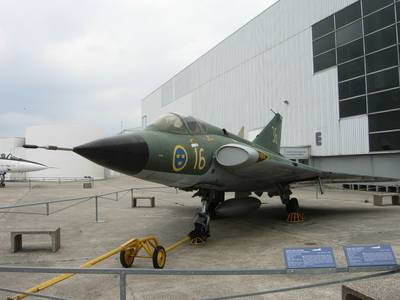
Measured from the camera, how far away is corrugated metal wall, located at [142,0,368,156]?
72.7 feet

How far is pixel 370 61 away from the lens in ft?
65.5

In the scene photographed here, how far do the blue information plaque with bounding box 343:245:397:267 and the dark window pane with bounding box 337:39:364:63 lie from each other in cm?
2004

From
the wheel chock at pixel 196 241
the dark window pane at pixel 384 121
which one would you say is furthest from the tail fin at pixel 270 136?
the dark window pane at pixel 384 121

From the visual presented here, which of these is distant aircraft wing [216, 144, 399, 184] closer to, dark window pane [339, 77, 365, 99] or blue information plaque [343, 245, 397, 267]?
blue information plaque [343, 245, 397, 267]

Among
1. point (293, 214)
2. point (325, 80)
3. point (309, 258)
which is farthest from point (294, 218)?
point (325, 80)

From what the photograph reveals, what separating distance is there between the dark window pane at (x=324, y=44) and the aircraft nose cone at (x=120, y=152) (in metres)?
20.2

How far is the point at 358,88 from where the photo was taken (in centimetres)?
2044

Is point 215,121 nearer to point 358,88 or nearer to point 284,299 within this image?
point 358,88

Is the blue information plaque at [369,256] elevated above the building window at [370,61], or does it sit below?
below

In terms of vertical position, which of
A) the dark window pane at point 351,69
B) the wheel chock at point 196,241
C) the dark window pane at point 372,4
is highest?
the dark window pane at point 372,4

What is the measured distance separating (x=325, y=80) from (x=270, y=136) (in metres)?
12.2

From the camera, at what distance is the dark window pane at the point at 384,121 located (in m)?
18.5

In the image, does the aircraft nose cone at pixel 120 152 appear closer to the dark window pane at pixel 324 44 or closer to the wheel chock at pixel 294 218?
the wheel chock at pixel 294 218

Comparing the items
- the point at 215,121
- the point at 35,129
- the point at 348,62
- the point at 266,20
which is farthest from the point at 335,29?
the point at 35,129
